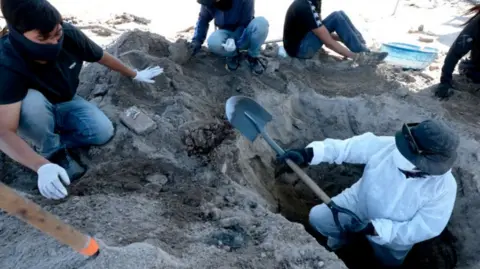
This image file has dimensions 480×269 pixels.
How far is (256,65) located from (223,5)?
665 millimetres

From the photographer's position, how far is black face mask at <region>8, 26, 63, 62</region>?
2.51 m

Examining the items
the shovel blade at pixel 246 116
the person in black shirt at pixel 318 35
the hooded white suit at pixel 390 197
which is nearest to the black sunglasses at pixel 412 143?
the hooded white suit at pixel 390 197

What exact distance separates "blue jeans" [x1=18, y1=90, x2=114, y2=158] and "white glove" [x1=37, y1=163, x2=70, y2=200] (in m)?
0.50

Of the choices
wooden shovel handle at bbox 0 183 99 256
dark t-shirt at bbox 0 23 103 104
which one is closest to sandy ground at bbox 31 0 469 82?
dark t-shirt at bbox 0 23 103 104

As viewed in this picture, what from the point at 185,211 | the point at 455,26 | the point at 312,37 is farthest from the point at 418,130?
the point at 455,26

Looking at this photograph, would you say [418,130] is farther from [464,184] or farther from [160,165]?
[160,165]

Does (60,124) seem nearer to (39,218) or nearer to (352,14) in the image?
(39,218)

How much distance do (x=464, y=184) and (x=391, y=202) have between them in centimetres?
89

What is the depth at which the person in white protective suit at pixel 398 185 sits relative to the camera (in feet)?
7.87

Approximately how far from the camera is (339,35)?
4.61m

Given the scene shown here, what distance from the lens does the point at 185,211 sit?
2.66 m

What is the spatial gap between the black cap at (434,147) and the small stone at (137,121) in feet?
6.11

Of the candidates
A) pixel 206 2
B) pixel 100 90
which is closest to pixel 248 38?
pixel 206 2

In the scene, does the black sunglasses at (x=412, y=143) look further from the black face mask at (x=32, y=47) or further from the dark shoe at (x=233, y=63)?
the black face mask at (x=32, y=47)
